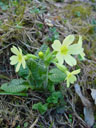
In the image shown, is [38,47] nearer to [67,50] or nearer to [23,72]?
[23,72]

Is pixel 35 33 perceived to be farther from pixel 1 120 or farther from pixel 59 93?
pixel 1 120

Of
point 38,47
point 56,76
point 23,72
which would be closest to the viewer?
point 56,76

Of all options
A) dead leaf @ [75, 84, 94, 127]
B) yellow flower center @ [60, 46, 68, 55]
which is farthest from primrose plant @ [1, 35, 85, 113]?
dead leaf @ [75, 84, 94, 127]

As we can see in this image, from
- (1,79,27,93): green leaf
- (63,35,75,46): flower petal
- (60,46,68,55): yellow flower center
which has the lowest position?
(1,79,27,93): green leaf

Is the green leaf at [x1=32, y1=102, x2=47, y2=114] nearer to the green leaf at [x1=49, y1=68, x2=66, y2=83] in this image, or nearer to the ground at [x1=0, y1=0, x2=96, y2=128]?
the ground at [x1=0, y1=0, x2=96, y2=128]

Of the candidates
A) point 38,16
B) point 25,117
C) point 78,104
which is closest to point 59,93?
point 78,104

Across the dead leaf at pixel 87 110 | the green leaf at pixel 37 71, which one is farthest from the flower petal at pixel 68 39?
the dead leaf at pixel 87 110

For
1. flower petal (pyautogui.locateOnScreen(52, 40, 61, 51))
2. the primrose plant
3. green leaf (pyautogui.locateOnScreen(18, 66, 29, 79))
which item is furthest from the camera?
green leaf (pyautogui.locateOnScreen(18, 66, 29, 79))

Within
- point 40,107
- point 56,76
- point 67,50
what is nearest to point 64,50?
point 67,50
